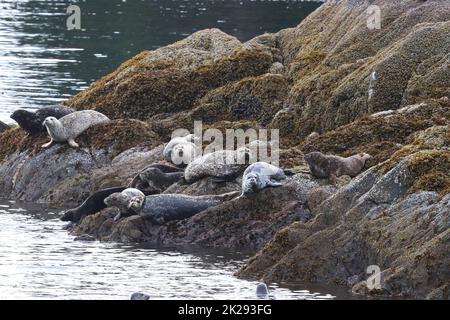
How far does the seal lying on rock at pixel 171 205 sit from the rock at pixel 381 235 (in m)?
2.13

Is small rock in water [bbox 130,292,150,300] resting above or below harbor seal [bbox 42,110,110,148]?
above

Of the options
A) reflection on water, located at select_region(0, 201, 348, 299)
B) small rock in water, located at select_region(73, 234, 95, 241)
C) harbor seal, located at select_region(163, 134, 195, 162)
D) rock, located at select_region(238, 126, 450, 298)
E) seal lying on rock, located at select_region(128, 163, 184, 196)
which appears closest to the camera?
rock, located at select_region(238, 126, 450, 298)

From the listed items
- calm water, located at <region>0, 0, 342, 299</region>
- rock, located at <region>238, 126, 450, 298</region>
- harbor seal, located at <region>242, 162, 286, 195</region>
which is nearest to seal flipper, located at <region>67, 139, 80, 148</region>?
calm water, located at <region>0, 0, 342, 299</region>

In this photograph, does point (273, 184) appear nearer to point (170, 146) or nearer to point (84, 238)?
point (84, 238)

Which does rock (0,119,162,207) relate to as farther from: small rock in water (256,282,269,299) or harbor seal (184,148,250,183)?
small rock in water (256,282,269,299)

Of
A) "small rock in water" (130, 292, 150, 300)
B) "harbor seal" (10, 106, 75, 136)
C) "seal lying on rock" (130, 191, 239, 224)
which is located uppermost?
"small rock in water" (130, 292, 150, 300)

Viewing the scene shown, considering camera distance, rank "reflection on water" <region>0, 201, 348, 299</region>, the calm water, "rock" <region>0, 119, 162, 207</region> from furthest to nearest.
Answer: "rock" <region>0, 119, 162, 207</region> < the calm water < "reflection on water" <region>0, 201, 348, 299</region>

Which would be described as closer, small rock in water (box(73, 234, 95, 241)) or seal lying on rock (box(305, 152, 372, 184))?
seal lying on rock (box(305, 152, 372, 184))

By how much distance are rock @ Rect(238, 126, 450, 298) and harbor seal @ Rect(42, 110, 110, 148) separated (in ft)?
22.2

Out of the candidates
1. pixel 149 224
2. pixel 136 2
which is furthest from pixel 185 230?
pixel 136 2

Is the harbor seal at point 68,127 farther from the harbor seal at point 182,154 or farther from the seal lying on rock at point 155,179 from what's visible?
the seal lying on rock at point 155,179

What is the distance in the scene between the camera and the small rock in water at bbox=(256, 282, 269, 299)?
1360 cm

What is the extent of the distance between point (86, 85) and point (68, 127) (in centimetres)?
1652

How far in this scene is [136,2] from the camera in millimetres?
69438
